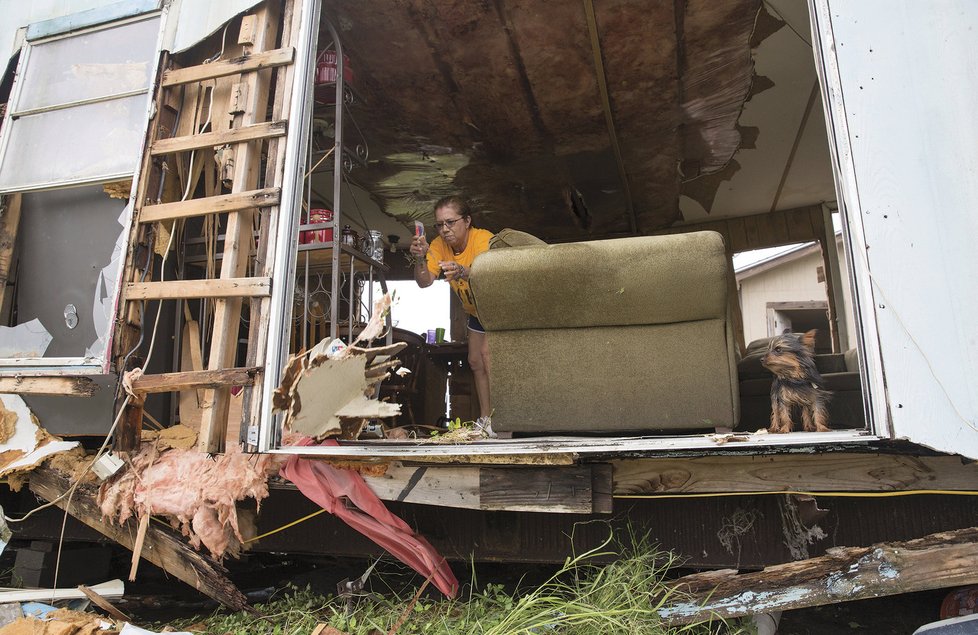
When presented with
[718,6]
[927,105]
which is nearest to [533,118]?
[718,6]

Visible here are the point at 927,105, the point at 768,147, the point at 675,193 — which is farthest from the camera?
the point at 675,193

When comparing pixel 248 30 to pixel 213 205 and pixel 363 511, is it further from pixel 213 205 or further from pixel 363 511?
pixel 363 511

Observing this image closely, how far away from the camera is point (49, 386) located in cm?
300

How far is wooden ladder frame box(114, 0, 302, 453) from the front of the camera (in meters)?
2.75

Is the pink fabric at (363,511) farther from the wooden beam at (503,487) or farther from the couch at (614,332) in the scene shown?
the couch at (614,332)

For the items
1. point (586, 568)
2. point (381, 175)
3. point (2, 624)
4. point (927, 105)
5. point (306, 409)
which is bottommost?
point (2, 624)

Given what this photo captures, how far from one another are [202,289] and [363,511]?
1271mm

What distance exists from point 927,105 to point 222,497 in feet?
10.2

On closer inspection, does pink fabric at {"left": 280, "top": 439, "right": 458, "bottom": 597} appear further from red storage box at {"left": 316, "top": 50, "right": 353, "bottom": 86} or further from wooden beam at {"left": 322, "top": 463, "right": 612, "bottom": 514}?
red storage box at {"left": 316, "top": 50, "right": 353, "bottom": 86}

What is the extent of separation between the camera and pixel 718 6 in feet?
12.2

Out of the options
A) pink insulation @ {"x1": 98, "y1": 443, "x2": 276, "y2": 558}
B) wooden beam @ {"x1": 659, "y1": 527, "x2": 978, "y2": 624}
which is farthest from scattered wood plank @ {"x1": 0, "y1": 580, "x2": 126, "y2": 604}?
wooden beam @ {"x1": 659, "y1": 527, "x2": 978, "y2": 624}

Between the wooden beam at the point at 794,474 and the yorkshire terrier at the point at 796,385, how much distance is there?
34cm

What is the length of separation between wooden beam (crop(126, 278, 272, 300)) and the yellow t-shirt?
156 centimetres

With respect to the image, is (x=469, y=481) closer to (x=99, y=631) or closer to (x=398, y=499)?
(x=398, y=499)
